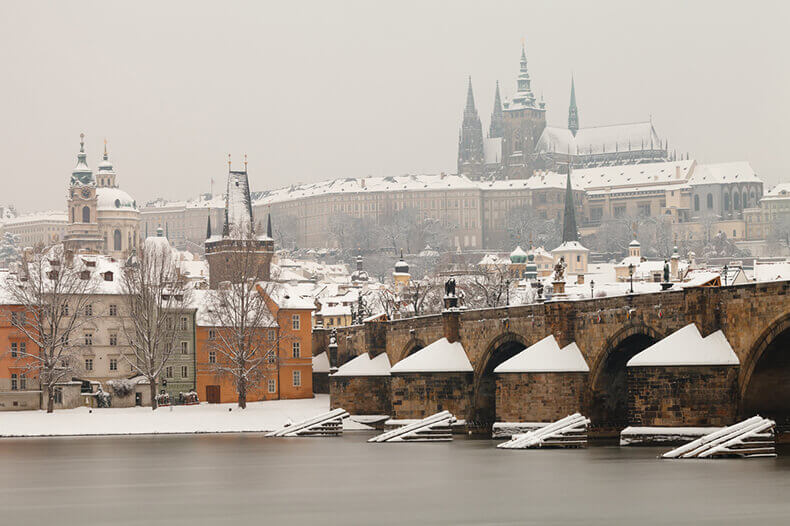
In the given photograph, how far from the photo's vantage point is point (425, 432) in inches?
2397

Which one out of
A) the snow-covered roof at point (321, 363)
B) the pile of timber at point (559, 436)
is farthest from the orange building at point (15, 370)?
the pile of timber at point (559, 436)

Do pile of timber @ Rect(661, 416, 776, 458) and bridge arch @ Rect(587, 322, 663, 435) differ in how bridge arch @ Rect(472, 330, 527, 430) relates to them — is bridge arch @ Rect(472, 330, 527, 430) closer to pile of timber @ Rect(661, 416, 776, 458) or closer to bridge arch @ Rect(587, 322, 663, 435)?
bridge arch @ Rect(587, 322, 663, 435)

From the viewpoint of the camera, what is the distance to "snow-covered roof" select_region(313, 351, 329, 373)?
97250 millimetres

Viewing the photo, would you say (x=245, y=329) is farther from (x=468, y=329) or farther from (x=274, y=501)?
(x=274, y=501)

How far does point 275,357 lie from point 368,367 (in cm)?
1633

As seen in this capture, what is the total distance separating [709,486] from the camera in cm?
3622

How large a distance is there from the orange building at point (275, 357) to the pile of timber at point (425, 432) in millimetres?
26465

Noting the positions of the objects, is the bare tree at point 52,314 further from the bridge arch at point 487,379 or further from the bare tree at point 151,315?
the bridge arch at point 487,379

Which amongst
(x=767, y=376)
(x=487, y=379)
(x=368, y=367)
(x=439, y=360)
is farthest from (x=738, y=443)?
(x=368, y=367)

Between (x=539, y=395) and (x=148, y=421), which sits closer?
(x=539, y=395)

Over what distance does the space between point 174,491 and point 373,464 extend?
9.10 metres

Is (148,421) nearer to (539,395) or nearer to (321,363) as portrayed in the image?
(321,363)

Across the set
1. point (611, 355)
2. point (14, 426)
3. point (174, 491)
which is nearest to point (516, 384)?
point (611, 355)

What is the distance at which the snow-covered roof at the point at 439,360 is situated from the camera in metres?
63.8
